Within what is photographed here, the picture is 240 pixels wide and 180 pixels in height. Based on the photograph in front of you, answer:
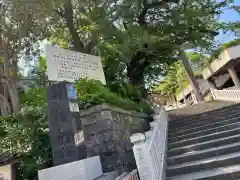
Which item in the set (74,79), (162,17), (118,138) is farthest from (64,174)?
(162,17)

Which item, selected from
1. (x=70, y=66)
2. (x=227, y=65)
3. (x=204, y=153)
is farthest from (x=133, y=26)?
(x=227, y=65)

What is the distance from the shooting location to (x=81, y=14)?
31.3 feet

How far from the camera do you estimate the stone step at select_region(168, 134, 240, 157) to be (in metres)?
5.44

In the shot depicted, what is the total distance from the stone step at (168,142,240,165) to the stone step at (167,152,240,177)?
0.15 m

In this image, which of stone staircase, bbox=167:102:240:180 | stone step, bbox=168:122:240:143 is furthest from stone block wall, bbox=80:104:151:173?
stone step, bbox=168:122:240:143

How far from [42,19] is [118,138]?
4.98 m

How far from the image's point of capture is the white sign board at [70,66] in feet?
19.4

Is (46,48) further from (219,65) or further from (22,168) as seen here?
(219,65)

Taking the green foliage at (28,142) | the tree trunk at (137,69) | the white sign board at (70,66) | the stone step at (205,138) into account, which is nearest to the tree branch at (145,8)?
the tree trunk at (137,69)

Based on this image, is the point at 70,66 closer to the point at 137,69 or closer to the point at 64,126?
the point at 64,126

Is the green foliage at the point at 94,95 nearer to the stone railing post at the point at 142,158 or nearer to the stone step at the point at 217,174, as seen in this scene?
the stone railing post at the point at 142,158

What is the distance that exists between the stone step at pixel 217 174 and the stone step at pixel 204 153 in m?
0.55

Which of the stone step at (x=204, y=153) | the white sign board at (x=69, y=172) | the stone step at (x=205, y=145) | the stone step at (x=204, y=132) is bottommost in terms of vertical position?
the stone step at (x=204, y=153)

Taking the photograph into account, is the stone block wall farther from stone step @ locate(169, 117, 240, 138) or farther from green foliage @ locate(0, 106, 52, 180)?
stone step @ locate(169, 117, 240, 138)
